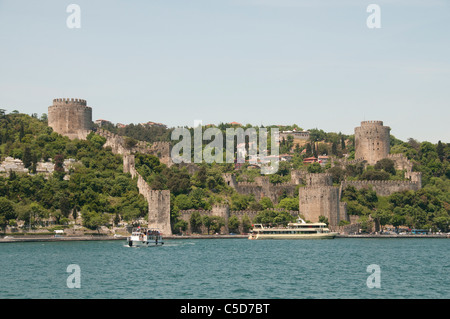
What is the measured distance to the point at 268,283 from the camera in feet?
117

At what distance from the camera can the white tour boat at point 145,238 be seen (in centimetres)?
5928

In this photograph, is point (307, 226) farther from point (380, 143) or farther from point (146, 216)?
point (380, 143)

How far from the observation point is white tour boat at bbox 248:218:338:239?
7088cm

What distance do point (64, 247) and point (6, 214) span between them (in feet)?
26.0

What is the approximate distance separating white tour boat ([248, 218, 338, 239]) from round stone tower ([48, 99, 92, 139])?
74.6 ft

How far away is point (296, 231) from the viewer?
72.0m

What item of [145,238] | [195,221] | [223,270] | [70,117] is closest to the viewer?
[223,270]

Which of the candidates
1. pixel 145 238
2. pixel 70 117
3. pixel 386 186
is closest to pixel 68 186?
pixel 145 238

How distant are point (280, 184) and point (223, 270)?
134 feet

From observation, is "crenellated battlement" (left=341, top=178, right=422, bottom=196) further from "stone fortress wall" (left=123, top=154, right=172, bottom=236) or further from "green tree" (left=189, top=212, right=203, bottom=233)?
"stone fortress wall" (left=123, top=154, right=172, bottom=236)

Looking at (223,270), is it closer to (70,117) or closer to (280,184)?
(280,184)

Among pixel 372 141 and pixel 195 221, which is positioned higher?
pixel 372 141

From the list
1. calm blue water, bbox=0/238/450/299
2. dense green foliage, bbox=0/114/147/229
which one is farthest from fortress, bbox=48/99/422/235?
calm blue water, bbox=0/238/450/299
